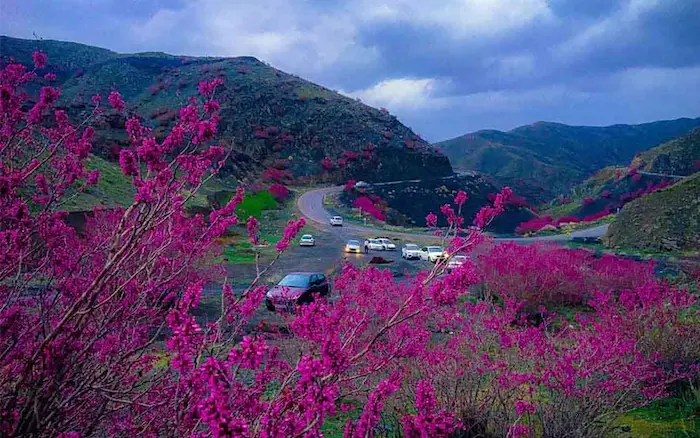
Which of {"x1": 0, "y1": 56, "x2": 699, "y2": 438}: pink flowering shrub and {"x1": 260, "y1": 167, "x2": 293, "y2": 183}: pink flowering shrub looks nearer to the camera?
{"x1": 0, "y1": 56, "x2": 699, "y2": 438}: pink flowering shrub

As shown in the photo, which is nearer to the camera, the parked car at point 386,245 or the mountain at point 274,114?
the parked car at point 386,245

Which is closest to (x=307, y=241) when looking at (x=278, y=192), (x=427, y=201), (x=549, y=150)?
(x=278, y=192)

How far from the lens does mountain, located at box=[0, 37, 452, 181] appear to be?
6794 centimetres

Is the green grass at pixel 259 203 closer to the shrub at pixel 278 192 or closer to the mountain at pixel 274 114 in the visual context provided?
the shrub at pixel 278 192

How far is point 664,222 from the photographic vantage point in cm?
2992

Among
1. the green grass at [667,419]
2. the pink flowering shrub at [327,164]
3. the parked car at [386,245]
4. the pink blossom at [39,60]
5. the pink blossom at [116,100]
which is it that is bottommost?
the parked car at [386,245]

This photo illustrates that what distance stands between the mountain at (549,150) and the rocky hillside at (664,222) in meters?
64.7

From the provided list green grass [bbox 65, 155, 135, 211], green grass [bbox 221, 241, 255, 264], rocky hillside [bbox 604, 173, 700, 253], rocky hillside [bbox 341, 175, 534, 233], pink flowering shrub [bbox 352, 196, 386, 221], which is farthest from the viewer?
rocky hillside [bbox 341, 175, 534, 233]

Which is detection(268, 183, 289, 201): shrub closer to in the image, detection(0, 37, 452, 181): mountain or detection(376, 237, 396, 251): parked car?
detection(0, 37, 452, 181): mountain

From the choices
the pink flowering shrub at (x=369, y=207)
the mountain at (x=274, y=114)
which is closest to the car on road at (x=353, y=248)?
the pink flowering shrub at (x=369, y=207)

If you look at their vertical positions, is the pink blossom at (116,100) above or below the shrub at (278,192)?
above

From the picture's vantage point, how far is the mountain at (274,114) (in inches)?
2675

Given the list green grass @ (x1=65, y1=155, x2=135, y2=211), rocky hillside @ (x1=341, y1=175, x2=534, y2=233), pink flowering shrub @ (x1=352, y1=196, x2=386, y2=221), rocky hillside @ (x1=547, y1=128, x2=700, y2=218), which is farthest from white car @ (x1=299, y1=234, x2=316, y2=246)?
rocky hillside @ (x1=547, y1=128, x2=700, y2=218)

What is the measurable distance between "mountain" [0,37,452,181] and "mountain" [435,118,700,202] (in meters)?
33.8
